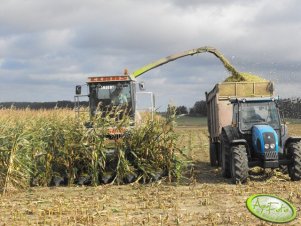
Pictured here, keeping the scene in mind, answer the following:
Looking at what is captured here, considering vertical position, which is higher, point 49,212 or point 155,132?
point 155,132

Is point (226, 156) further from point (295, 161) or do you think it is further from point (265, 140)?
point (295, 161)

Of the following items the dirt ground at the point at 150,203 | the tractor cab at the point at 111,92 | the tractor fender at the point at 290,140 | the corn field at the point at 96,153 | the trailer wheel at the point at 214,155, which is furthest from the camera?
the trailer wheel at the point at 214,155

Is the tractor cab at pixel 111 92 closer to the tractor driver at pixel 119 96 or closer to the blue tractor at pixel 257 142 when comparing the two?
the tractor driver at pixel 119 96

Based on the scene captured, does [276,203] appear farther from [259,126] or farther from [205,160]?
[205,160]

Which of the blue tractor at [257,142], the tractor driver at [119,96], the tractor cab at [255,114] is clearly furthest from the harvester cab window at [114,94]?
the tractor cab at [255,114]

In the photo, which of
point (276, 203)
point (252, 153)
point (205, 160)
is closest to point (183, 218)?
point (276, 203)

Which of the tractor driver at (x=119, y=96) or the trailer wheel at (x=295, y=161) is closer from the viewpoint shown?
the trailer wheel at (x=295, y=161)

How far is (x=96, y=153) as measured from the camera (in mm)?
10688

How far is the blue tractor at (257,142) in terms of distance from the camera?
398 inches

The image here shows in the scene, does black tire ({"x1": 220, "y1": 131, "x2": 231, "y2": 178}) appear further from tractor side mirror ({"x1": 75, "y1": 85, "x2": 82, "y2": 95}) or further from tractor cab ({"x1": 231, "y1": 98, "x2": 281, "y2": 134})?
tractor side mirror ({"x1": 75, "y1": 85, "x2": 82, "y2": 95})

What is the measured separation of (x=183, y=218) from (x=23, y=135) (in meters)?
4.84

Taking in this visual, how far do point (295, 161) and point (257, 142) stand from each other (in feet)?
2.86

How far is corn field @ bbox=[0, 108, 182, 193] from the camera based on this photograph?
34.9 ft

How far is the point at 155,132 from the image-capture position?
36.2ft
